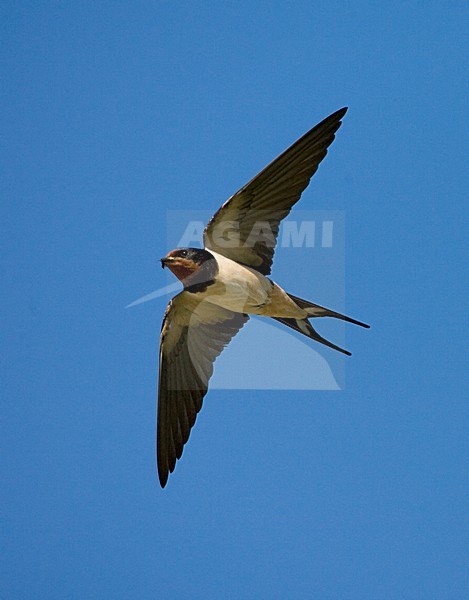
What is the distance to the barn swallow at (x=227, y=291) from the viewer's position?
3127 millimetres

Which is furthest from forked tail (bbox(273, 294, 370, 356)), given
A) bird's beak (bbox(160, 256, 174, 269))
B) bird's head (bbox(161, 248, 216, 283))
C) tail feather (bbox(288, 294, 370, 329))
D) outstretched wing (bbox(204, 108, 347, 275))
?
bird's beak (bbox(160, 256, 174, 269))

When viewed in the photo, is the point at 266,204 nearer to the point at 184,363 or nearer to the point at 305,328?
the point at 305,328

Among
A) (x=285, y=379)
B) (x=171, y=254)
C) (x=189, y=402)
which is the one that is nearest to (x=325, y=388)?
(x=285, y=379)

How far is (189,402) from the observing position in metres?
3.56

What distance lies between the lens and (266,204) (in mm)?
3223

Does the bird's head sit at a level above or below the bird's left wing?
above

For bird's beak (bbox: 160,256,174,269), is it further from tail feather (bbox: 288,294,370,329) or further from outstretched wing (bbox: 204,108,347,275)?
tail feather (bbox: 288,294,370,329)

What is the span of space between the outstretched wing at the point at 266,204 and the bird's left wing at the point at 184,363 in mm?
243

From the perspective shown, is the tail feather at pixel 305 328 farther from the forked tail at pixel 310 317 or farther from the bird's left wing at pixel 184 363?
the bird's left wing at pixel 184 363

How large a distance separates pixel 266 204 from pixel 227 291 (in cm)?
30

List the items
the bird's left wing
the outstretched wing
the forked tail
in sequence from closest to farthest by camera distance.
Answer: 1. the outstretched wing
2. the forked tail
3. the bird's left wing

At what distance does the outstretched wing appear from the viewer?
3.07m

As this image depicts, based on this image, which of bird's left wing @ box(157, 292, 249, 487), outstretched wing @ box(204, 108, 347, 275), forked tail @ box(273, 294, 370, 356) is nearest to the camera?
outstretched wing @ box(204, 108, 347, 275)

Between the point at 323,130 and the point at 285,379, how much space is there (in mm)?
924
